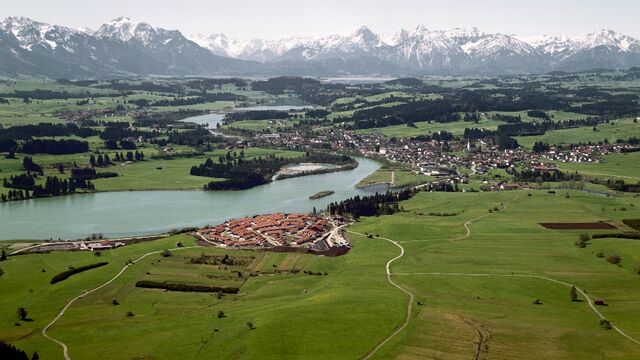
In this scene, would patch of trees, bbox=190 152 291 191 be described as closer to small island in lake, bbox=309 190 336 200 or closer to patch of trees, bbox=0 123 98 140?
small island in lake, bbox=309 190 336 200

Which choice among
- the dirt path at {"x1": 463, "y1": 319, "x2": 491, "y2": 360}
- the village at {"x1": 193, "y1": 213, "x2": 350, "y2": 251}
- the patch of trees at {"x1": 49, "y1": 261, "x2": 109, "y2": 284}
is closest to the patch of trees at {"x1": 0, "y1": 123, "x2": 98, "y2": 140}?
the village at {"x1": 193, "y1": 213, "x2": 350, "y2": 251}

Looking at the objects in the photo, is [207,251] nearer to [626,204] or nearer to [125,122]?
[626,204]

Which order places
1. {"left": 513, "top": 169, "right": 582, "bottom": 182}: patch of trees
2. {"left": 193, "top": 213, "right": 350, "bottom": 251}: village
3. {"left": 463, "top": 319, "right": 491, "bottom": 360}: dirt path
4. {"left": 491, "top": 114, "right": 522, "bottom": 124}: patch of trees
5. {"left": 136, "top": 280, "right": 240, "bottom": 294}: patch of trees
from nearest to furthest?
{"left": 463, "top": 319, "right": 491, "bottom": 360}: dirt path < {"left": 136, "top": 280, "right": 240, "bottom": 294}: patch of trees < {"left": 193, "top": 213, "right": 350, "bottom": 251}: village < {"left": 513, "top": 169, "right": 582, "bottom": 182}: patch of trees < {"left": 491, "top": 114, "right": 522, "bottom": 124}: patch of trees

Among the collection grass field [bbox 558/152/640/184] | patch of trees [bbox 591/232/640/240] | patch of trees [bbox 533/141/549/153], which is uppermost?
patch of trees [bbox 533/141/549/153]

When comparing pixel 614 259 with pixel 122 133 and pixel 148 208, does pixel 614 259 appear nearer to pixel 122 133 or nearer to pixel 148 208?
pixel 148 208

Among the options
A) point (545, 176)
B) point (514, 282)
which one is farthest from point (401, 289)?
point (545, 176)

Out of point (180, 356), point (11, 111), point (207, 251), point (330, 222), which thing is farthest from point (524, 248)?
point (11, 111)

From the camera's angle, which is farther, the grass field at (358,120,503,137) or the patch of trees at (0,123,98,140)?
the grass field at (358,120,503,137)
